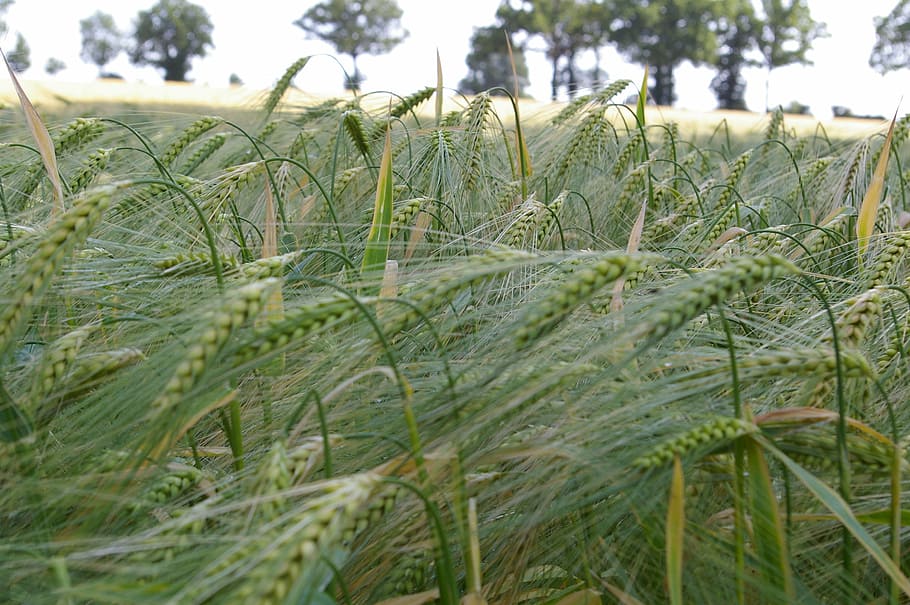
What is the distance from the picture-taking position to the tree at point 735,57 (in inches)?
1369

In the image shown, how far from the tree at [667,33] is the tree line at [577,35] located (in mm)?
42

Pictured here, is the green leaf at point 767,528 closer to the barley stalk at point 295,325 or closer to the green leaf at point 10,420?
the barley stalk at point 295,325

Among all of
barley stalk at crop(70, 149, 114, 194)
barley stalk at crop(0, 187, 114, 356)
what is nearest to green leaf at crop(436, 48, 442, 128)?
barley stalk at crop(70, 149, 114, 194)

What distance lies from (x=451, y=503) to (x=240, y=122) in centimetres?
199

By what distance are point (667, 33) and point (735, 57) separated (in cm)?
352

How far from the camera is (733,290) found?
29.0 inches

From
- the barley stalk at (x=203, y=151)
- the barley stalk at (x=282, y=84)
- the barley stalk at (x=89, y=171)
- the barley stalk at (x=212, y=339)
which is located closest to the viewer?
the barley stalk at (x=212, y=339)

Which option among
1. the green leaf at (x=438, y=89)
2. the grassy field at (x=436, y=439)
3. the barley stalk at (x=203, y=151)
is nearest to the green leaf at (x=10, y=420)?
the grassy field at (x=436, y=439)

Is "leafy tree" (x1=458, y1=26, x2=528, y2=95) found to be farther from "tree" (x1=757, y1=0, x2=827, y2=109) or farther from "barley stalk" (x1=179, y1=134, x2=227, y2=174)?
"barley stalk" (x1=179, y1=134, x2=227, y2=174)

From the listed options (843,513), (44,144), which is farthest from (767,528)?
(44,144)

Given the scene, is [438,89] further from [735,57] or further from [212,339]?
[735,57]

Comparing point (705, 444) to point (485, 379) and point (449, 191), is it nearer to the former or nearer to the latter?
point (485, 379)

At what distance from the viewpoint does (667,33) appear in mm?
34938

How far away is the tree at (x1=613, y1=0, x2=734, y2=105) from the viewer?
34125 mm
